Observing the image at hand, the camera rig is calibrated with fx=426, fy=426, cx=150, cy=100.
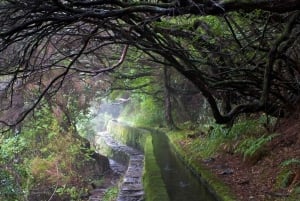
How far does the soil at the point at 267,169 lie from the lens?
23.3 feet

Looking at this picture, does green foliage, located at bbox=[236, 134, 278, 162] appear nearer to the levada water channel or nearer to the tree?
the tree

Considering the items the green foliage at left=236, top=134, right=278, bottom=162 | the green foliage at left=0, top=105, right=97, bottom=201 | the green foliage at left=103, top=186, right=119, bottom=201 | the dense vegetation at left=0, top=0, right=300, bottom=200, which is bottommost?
the green foliage at left=103, top=186, right=119, bottom=201

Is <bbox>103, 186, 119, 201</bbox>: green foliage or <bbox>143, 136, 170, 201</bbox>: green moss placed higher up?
<bbox>143, 136, 170, 201</bbox>: green moss

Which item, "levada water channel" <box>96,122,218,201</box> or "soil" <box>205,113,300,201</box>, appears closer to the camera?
"soil" <box>205,113,300,201</box>

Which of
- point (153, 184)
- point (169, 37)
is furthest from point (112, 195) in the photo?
point (169, 37)

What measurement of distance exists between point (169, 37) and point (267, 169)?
3.30m

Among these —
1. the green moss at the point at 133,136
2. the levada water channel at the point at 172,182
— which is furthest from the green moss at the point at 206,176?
the green moss at the point at 133,136

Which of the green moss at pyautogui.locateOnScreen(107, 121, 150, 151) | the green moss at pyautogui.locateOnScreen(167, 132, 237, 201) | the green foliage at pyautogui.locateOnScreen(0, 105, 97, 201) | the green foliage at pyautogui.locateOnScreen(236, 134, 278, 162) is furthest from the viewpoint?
the green moss at pyautogui.locateOnScreen(107, 121, 150, 151)

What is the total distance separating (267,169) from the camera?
8523mm

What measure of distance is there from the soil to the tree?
A: 2.62 ft

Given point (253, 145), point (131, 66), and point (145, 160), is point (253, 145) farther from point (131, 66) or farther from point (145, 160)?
point (131, 66)

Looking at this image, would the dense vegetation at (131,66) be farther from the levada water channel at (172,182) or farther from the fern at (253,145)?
the levada water channel at (172,182)

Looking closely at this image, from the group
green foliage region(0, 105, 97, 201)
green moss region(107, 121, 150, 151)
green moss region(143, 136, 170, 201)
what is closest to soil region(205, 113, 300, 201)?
green moss region(143, 136, 170, 201)

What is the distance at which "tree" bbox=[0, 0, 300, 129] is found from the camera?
4.83 meters
